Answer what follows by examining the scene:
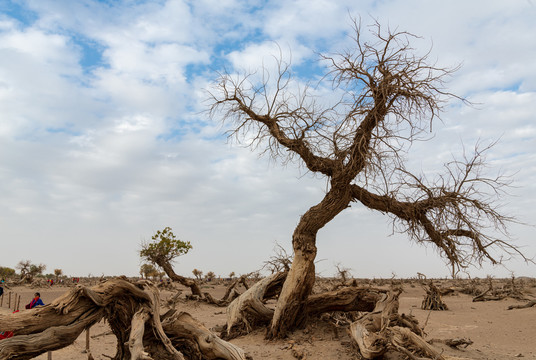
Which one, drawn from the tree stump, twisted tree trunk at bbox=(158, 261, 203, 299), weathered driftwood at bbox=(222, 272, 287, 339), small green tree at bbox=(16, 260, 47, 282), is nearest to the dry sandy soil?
weathered driftwood at bbox=(222, 272, 287, 339)

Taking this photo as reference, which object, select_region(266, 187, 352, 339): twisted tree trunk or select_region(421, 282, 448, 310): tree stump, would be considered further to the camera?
select_region(421, 282, 448, 310): tree stump

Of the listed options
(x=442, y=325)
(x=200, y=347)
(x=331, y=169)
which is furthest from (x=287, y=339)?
(x=442, y=325)

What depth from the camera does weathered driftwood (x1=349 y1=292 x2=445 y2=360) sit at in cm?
737

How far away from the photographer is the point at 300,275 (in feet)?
32.3

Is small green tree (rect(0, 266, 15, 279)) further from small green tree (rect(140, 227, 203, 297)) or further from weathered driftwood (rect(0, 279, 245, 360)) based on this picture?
weathered driftwood (rect(0, 279, 245, 360))

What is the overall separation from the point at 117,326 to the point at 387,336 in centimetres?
482

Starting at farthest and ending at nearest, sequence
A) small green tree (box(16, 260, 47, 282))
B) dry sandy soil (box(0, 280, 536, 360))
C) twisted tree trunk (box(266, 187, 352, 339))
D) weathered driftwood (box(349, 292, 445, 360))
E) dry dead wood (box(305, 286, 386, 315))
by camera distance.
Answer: small green tree (box(16, 260, 47, 282))
dry dead wood (box(305, 286, 386, 315))
twisted tree trunk (box(266, 187, 352, 339))
dry sandy soil (box(0, 280, 536, 360))
weathered driftwood (box(349, 292, 445, 360))

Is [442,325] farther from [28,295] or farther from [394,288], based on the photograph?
[28,295]

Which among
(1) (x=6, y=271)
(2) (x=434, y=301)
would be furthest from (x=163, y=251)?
(1) (x=6, y=271)

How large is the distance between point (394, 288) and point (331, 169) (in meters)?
3.11

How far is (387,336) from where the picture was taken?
7.76 meters

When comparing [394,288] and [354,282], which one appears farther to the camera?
[354,282]

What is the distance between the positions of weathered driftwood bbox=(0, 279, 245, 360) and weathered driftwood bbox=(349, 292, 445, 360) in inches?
99.6

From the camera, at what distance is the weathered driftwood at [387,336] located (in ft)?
24.2
